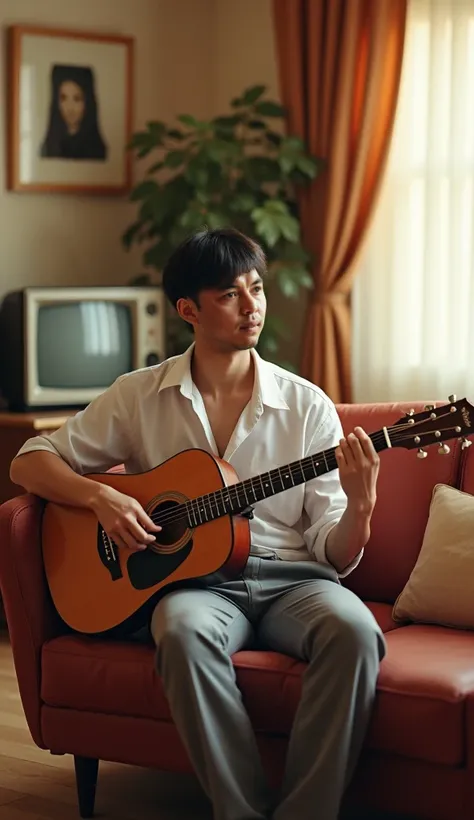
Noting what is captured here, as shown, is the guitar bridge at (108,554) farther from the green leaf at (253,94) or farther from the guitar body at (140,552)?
the green leaf at (253,94)

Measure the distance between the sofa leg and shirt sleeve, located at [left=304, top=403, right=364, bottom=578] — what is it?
0.64 m

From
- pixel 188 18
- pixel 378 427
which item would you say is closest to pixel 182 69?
pixel 188 18

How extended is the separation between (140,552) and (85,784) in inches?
20.8

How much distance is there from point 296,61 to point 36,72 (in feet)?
3.05

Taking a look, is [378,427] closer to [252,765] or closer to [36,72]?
[252,765]

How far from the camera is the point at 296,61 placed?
169 inches

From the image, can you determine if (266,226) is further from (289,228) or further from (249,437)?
(249,437)

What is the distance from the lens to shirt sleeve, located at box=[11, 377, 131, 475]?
2.68m

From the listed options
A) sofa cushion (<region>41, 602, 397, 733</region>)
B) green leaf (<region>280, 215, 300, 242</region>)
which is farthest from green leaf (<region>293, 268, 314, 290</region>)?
sofa cushion (<region>41, 602, 397, 733</region>)

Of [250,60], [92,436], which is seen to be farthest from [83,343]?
[92,436]

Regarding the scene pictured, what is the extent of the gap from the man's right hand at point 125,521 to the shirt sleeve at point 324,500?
0.33 meters

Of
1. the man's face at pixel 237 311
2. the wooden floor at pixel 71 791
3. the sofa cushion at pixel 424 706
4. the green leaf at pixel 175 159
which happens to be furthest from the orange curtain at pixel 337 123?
the sofa cushion at pixel 424 706

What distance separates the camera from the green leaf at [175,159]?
13.9ft

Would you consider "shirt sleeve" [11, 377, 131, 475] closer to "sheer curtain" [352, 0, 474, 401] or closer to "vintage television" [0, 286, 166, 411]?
"vintage television" [0, 286, 166, 411]
